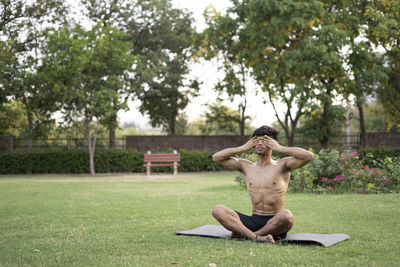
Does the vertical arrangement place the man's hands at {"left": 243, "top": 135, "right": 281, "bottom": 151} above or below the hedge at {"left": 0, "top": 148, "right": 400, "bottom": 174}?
above

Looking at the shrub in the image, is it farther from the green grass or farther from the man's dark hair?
the man's dark hair

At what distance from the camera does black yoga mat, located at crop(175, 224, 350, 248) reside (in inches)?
248

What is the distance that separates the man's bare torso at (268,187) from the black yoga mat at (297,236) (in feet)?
1.56

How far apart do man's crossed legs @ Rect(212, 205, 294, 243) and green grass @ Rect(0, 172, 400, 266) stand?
0.89 ft

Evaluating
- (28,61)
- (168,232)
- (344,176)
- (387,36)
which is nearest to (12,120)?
(28,61)

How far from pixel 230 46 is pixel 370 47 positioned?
828 centimetres

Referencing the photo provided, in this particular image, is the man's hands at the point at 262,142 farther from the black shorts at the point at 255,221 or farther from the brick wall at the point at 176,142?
the brick wall at the point at 176,142

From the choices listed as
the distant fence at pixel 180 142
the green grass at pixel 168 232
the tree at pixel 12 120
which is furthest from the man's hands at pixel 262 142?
the tree at pixel 12 120

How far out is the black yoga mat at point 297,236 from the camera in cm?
630

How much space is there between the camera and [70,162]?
26.7 m

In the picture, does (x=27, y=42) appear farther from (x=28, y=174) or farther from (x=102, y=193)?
(x=102, y=193)

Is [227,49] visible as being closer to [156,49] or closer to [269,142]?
[156,49]

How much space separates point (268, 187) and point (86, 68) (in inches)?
808

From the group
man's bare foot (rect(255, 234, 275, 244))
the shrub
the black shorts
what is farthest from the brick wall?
man's bare foot (rect(255, 234, 275, 244))
